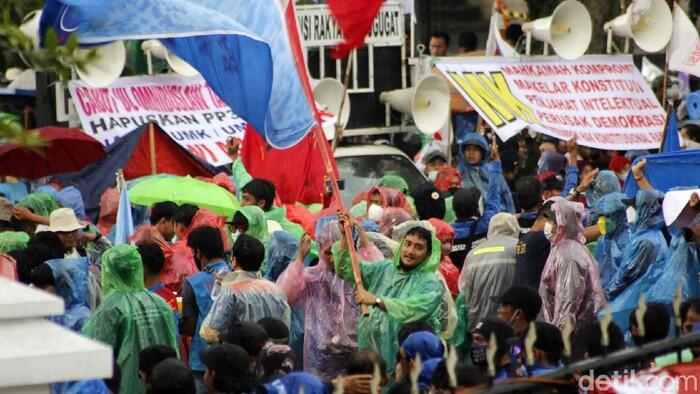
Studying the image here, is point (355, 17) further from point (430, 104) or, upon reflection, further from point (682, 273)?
point (430, 104)

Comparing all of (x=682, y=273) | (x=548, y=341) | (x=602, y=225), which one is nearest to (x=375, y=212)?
(x=602, y=225)

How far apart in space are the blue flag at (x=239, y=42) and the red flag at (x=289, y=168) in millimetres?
3202

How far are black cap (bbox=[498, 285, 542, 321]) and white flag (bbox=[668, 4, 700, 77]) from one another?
8.27 metres

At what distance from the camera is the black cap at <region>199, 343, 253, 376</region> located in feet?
23.9

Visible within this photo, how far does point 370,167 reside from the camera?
640 inches

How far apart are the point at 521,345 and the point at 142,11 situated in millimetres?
3580

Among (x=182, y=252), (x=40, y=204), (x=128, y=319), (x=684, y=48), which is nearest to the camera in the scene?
(x=128, y=319)

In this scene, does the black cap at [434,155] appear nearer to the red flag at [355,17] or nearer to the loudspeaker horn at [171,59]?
the loudspeaker horn at [171,59]

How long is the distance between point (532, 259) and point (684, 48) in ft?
22.8

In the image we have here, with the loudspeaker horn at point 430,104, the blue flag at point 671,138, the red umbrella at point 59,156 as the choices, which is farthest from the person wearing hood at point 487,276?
the loudspeaker horn at point 430,104

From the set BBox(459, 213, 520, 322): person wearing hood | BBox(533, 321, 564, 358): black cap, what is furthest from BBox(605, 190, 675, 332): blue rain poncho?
BBox(533, 321, 564, 358): black cap

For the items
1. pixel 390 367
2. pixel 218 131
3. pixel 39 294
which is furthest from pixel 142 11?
→ pixel 218 131

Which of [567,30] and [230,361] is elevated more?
[567,30]

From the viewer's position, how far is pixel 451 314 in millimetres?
9797
